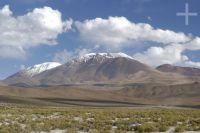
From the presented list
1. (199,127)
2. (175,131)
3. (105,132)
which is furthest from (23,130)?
(199,127)

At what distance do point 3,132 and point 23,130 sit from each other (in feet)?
5.85

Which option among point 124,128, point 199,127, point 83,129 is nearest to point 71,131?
point 83,129

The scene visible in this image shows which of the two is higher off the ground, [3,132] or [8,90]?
[8,90]

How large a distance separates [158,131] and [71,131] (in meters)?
5.02

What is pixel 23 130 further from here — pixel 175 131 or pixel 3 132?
pixel 175 131

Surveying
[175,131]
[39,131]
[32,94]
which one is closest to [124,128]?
[175,131]

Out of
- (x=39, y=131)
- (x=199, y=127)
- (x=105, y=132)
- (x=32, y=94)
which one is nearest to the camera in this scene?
(x=105, y=132)

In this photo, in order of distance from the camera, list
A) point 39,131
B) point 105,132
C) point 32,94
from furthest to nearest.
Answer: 1. point 32,94
2. point 39,131
3. point 105,132

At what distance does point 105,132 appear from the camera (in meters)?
25.2

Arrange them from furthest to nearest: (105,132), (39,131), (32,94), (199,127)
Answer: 1. (32,94)
2. (199,127)
3. (39,131)
4. (105,132)

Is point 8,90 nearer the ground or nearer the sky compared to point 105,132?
nearer the sky

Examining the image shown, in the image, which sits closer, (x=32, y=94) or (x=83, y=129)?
(x=83, y=129)

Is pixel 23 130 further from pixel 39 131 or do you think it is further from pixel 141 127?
pixel 141 127

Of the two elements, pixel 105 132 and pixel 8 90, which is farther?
pixel 8 90
